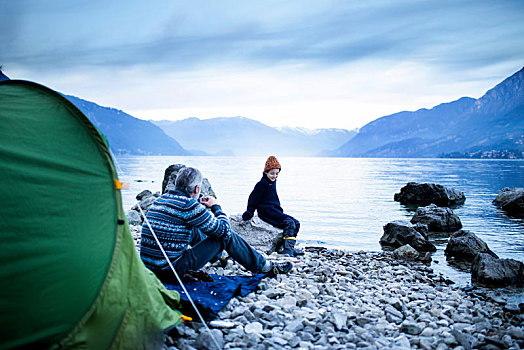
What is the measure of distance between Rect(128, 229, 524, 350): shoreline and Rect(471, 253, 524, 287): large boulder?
0.51 metres

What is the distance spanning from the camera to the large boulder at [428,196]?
30052 millimetres

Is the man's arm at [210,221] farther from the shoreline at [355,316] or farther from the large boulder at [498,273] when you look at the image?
the large boulder at [498,273]

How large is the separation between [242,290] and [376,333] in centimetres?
209

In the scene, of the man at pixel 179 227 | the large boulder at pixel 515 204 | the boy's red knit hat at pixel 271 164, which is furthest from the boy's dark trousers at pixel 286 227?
the large boulder at pixel 515 204

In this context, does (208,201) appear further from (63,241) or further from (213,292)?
(63,241)

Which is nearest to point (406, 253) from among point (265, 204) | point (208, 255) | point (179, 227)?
point (265, 204)

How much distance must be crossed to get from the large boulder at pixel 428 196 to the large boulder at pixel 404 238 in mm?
17005

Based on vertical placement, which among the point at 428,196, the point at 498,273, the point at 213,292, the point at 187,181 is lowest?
the point at 428,196

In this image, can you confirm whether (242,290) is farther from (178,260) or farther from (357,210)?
(357,210)

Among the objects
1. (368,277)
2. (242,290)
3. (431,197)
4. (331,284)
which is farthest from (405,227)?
(431,197)

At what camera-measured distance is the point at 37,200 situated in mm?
3752

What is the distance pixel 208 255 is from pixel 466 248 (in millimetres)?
8238

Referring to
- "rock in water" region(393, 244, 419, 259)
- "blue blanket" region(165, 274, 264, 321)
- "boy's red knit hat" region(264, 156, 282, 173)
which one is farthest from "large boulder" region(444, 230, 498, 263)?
"blue blanket" region(165, 274, 264, 321)

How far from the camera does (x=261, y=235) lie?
10188 millimetres
